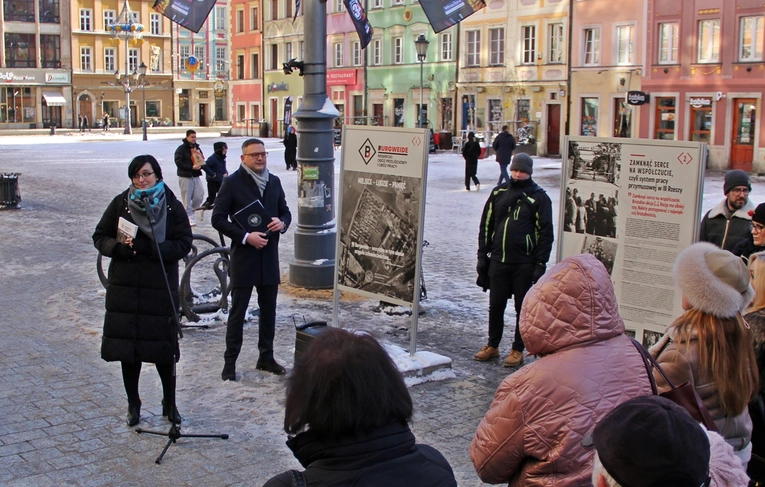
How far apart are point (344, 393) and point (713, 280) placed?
1893 mm

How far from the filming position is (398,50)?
50812 mm

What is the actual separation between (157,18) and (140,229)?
78234 millimetres

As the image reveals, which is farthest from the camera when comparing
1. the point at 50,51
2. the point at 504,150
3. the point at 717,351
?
the point at 50,51

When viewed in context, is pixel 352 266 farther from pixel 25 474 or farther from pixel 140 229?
pixel 25 474

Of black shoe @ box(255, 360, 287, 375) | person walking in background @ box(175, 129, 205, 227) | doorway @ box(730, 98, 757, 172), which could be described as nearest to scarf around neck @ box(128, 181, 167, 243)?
black shoe @ box(255, 360, 287, 375)

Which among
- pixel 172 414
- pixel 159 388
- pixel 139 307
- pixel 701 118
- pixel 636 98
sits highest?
pixel 636 98

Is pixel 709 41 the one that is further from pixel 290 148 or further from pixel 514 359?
pixel 514 359

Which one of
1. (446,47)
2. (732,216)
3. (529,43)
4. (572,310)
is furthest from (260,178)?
(446,47)

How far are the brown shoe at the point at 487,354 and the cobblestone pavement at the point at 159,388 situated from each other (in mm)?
93

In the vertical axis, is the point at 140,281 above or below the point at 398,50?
below

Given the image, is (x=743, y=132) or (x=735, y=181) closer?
(x=735, y=181)

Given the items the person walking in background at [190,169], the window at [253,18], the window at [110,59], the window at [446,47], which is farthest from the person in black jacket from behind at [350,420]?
the window at [110,59]

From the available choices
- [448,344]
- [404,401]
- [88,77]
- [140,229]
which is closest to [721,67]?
[448,344]

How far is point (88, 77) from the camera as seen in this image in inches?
2948
